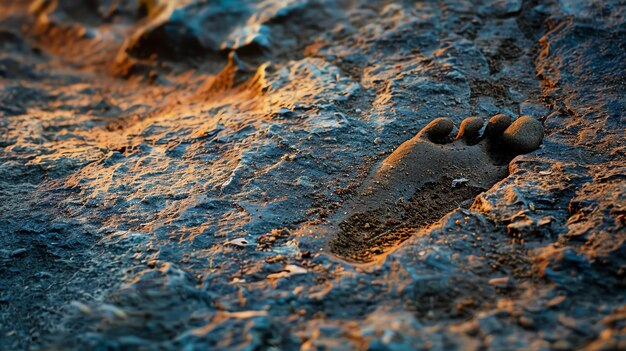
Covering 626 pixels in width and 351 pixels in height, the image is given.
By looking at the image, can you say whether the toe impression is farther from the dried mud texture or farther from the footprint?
the dried mud texture

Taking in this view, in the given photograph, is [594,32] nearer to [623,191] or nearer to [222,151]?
[623,191]

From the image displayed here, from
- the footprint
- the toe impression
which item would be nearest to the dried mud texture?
the footprint

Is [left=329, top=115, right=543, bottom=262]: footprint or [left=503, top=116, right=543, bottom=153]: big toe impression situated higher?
[left=503, top=116, right=543, bottom=153]: big toe impression

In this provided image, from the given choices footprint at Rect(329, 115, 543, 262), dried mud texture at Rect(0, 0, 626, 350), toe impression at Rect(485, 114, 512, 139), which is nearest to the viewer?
dried mud texture at Rect(0, 0, 626, 350)

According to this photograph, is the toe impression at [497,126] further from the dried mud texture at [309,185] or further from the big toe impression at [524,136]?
the dried mud texture at [309,185]

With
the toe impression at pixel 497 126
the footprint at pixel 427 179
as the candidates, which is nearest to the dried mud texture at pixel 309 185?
the footprint at pixel 427 179

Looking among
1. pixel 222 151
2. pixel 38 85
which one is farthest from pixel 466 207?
pixel 38 85

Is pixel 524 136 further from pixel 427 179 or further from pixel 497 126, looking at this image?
pixel 427 179
